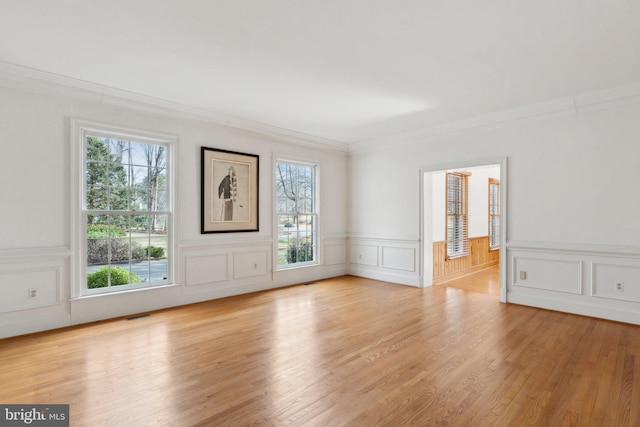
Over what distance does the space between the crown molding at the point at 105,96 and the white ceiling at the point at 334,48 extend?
12cm

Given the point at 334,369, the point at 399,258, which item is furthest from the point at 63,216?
the point at 399,258

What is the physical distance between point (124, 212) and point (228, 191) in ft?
4.76

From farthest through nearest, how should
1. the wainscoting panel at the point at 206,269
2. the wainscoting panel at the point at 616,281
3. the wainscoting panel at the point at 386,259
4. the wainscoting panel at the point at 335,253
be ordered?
1. the wainscoting panel at the point at 335,253
2. the wainscoting panel at the point at 386,259
3. the wainscoting panel at the point at 206,269
4. the wainscoting panel at the point at 616,281

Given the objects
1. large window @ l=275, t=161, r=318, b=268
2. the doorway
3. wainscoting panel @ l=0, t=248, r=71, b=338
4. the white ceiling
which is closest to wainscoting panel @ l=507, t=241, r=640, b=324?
the doorway

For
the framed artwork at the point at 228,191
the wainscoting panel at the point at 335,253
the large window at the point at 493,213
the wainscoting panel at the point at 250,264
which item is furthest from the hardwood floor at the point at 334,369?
the large window at the point at 493,213

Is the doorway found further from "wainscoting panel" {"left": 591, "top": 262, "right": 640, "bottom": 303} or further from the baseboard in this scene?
"wainscoting panel" {"left": 591, "top": 262, "right": 640, "bottom": 303}

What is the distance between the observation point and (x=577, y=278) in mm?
4281

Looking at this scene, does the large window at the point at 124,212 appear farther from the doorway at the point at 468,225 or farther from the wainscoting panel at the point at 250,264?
the doorway at the point at 468,225

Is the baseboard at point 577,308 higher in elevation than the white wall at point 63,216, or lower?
lower

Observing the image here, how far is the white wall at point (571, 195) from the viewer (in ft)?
13.0

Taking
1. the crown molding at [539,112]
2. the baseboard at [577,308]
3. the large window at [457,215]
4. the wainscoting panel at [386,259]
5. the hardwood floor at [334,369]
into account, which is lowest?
the hardwood floor at [334,369]

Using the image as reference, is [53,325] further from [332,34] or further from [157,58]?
[332,34]

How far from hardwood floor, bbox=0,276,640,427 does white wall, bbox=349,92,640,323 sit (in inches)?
17.2

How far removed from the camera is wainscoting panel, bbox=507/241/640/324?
3941mm
